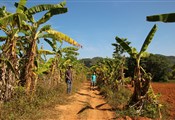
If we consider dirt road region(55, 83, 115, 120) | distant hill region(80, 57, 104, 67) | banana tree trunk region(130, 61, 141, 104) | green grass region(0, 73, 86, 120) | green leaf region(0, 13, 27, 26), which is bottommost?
dirt road region(55, 83, 115, 120)

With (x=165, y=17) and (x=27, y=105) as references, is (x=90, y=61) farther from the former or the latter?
(x=165, y=17)

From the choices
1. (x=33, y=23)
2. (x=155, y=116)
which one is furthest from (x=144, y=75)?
(x=33, y=23)

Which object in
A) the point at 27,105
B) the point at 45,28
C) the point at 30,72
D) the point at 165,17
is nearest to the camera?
the point at 165,17

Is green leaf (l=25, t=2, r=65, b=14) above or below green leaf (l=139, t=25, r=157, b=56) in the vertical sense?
above

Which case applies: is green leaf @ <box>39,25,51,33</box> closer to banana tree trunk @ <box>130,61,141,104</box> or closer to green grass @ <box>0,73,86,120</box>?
green grass @ <box>0,73,86,120</box>

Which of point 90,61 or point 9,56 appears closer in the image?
point 9,56

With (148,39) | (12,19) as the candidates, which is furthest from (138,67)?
(12,19)

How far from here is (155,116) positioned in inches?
428

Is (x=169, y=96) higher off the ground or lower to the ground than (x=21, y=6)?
lower

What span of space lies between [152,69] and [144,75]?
41164mm

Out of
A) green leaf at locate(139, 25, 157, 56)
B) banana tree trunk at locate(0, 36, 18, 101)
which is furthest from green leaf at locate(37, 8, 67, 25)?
green leaf at locate(139, 25, 157, 56)

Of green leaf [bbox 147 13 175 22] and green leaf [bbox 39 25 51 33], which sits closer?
green leaf [bbox 147 13 175 22]

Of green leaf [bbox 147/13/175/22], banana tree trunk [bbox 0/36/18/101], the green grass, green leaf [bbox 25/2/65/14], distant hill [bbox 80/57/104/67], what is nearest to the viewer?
green leaf [bbox 147/13/175/22]

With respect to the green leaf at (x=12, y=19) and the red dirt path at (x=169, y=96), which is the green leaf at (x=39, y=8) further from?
the red dirt path at (x=169, y=96)
